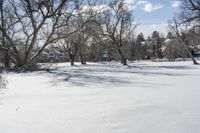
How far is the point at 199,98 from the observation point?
694cm

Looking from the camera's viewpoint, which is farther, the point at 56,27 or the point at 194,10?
the point at 194,10

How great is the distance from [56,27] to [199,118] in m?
18.7

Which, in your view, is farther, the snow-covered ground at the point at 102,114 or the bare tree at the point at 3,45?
the bare tree at the point at 3,45

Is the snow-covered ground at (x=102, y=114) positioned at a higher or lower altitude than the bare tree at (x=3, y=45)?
lower

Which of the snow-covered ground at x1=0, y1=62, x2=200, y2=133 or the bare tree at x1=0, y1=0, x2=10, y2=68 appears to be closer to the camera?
the snow-covered ground at x1=0, y1=62, x2=200, y2=133

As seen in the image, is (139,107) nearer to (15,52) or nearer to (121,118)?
(121,118)

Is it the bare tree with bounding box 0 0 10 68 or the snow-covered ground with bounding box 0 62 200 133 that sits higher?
the bare tree with bounding box 0 0 10 68

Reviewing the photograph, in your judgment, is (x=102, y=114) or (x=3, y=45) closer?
(x=102, y=114)

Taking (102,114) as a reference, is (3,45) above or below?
above

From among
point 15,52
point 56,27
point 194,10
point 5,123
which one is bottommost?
point 5,123

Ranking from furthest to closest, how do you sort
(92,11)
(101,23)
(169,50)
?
(169,50), (101,23), (92,11)

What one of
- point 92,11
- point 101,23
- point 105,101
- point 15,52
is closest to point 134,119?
point 105,101

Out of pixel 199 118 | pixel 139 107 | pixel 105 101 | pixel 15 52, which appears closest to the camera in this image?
pixel 199 118

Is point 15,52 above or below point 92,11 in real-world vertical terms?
below
